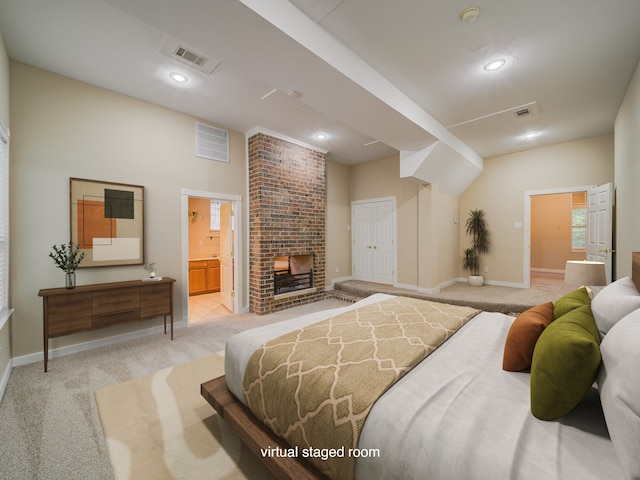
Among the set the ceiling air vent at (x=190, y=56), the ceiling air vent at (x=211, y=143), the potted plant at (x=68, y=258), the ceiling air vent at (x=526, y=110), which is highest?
the ceiling air vent at (x=190, y=56)

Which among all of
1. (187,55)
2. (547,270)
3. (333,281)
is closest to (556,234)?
(547,270)

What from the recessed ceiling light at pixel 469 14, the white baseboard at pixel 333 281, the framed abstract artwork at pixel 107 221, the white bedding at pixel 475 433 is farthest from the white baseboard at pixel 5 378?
the recessed ceiling light at pixel 469 14

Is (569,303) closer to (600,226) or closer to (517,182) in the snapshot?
(600,226)

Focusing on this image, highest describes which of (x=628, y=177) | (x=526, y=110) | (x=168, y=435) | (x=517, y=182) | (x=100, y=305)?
(x=526, y=110)

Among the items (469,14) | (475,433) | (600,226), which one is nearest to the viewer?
(475,433)

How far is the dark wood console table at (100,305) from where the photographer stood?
2664mm

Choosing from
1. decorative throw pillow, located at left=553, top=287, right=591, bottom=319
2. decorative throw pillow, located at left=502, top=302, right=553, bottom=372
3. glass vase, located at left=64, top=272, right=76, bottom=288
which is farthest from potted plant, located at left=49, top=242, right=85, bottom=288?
decorative throw pillow, located at left=553, top=287, right=591, bottom=319

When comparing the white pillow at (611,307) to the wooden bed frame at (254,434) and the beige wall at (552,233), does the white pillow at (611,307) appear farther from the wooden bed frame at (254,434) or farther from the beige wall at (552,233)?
the beige wall at (552,233)

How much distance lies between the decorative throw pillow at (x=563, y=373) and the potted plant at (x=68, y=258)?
12.9ft

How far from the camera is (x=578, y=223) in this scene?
732cm

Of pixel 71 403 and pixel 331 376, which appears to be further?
pixel 71 403

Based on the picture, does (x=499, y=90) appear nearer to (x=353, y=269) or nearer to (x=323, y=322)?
(x=323, y=322)

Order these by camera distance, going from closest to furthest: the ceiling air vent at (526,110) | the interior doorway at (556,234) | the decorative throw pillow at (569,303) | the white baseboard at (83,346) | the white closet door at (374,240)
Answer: the decorative throw pillow at (569,303) < the white baseboard at (83,346) < the ceiling air vent at (526,110) < the white closet door at (374,240) < the interior doorway at (556,234)

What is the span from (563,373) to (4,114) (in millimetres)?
4469
